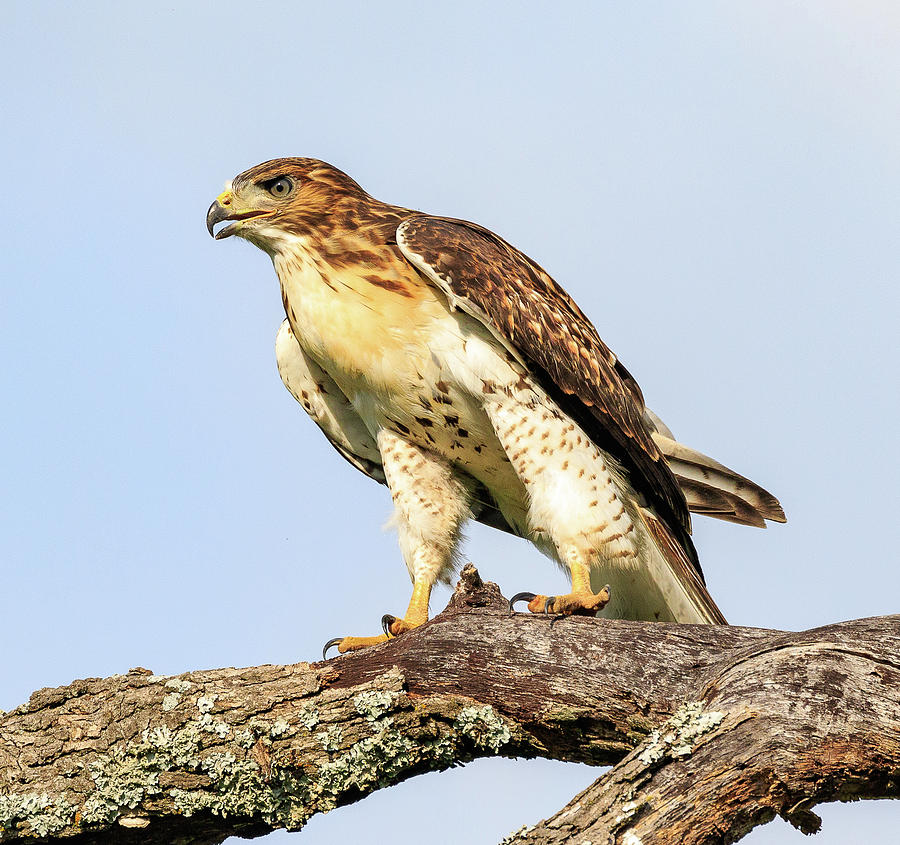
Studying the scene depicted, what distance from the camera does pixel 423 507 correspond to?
6316 mm

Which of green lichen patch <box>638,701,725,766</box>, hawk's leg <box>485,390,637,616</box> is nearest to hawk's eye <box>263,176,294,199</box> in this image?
hawk's leg <box>485,390,637,616</box>

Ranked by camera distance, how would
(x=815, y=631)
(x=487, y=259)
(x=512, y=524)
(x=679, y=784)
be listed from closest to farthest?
(x=679, y=784), (x=815, y=631), (x=487, y=259), (x=512, y=524)

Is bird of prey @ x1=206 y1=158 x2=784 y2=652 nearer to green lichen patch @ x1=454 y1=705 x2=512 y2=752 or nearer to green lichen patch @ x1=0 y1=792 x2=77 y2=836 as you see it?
green lichen patch @ x1=454 y1=705 x2=512 y2=752

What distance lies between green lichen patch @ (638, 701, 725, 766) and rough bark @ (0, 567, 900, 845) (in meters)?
0.03

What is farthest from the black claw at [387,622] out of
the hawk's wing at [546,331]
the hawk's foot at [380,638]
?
the hawk's wing at [546,331]

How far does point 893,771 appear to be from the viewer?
390cm

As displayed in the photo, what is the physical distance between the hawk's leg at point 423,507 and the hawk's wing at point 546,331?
812mm

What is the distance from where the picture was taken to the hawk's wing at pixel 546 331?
19.3ft

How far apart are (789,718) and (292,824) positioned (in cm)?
187

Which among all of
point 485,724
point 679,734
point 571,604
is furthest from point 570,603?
point 679,734

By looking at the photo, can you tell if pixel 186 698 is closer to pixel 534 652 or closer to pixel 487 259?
pixel 534 652

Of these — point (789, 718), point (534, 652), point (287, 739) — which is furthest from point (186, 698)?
point (789, 718)

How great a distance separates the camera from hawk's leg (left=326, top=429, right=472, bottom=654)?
630cm

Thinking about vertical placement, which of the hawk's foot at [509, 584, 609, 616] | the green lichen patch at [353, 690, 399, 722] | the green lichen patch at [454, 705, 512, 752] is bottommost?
the green lichen patch at [454, 705, 512, 752]
